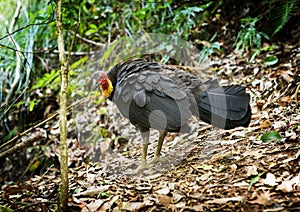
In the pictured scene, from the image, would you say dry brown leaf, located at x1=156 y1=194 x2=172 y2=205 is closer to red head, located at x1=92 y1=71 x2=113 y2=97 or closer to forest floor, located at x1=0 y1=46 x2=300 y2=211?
forest floor, located at x1=0 y1=46 x2=300 y2=211

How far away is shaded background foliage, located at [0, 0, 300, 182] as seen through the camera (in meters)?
5.32

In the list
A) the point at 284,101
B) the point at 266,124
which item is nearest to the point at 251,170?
the point at 266,124

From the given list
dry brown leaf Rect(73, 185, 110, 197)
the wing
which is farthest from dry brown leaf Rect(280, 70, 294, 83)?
dry brown leaf Rect(73, 185, 110, 197)

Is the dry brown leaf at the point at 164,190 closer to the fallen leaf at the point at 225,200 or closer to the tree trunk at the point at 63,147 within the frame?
the fallen leaf at the point at 225,200

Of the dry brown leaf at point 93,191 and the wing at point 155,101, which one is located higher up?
the wing at point 155,101

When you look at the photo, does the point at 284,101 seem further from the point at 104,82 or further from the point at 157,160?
the point at 104,82

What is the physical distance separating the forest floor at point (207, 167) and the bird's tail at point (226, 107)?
0.30 m

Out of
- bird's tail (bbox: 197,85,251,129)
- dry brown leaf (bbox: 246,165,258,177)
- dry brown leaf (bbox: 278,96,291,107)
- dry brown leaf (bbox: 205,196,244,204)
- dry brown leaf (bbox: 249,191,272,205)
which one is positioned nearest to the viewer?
dry brown leaf (bbox: 249,191,272,205)

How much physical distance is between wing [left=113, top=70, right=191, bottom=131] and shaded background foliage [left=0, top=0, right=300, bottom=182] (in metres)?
2.33

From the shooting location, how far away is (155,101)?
124 inches

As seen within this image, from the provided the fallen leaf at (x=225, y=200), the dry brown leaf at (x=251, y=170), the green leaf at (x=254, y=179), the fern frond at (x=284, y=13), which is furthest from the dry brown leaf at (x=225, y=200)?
the fern frond at (x=284, y=13)

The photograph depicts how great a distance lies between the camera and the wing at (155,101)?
122 inches

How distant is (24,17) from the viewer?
6.36 metres

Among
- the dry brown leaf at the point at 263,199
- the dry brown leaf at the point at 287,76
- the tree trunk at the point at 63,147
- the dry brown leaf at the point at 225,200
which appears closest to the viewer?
the dry brown leaf at the point at 263,199
